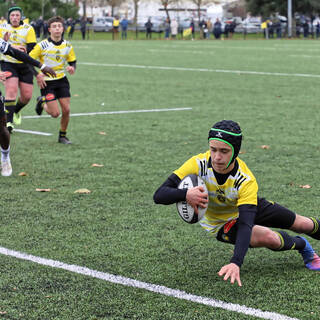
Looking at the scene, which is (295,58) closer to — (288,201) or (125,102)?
(125,102)

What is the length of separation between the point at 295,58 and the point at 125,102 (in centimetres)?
1591

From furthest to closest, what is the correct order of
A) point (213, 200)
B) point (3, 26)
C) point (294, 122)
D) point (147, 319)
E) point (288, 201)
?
point (294, 122), point (3, 26), point (288, 201), point (213, 200), point (147, 319)

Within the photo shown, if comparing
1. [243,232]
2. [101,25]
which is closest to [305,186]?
[243,232]

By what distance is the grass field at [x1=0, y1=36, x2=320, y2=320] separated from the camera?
4.53 meters

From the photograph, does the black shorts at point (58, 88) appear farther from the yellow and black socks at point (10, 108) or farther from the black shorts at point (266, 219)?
the black shorts at point (266, 219)

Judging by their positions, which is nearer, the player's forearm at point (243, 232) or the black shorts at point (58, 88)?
the player's forearm at point (243, 232)

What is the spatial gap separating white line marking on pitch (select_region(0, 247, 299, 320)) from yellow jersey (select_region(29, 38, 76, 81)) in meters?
5.44

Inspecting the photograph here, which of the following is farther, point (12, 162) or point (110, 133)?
point (110, 133)

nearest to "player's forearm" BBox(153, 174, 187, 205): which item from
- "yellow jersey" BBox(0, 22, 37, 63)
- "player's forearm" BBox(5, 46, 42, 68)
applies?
"player's forearm" BBox(5, 46, 42, 68)

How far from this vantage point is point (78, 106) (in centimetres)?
1541

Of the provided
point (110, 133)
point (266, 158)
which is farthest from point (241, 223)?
point (110, 133)

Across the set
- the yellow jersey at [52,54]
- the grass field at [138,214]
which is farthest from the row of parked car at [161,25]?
the yellow jersey at [52,54]

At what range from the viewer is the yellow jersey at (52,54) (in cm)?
1057

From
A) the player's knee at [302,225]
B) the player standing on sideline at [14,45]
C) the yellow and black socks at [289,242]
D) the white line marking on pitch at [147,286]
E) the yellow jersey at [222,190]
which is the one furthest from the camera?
the player standing on sideline at [14,45]
